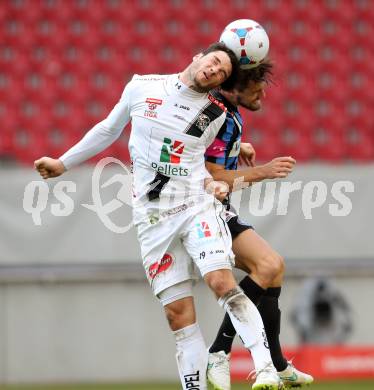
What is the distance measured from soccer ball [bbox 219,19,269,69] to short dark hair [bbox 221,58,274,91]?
0.18 ft

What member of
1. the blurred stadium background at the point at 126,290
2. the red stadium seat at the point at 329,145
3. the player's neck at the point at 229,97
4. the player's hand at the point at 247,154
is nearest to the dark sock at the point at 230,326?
the player's hand at the point at 247,154

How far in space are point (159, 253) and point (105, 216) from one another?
3.91 m

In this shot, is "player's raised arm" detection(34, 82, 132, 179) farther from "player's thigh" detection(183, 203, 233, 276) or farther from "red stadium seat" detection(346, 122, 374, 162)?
"red stadium seat" detection(346, 122, 374, 162)

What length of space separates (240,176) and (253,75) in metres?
0.67

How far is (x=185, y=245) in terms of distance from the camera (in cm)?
600

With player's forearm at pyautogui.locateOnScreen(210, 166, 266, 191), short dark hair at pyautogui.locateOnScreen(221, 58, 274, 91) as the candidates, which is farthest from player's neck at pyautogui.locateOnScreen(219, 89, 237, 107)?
player's forearm at pyautogui.locateOnScreen(210, 166, 266, 191)

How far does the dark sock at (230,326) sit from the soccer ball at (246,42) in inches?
53.7

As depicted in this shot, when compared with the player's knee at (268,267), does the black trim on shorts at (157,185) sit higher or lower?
higher

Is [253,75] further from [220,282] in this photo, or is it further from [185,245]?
[220,282]

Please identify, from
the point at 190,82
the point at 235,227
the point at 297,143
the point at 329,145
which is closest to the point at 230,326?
the point at 235,227

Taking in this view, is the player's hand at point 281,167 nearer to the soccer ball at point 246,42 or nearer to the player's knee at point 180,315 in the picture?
the soccer ball at point 246,42

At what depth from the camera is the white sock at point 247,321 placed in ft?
19.0

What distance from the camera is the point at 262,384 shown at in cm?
554

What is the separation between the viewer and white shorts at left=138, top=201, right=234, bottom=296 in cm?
586
